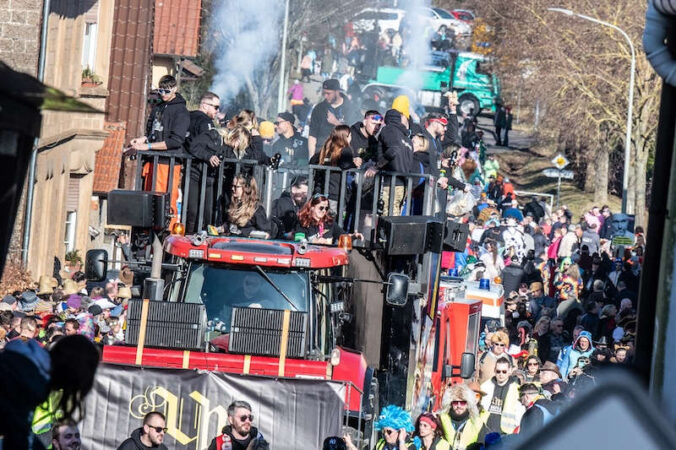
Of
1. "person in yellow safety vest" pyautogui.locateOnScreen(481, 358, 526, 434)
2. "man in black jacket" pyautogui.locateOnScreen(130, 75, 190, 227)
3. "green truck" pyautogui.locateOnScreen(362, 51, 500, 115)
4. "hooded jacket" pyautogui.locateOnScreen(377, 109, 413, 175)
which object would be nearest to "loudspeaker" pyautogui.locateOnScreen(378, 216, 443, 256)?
"hooded jacket" pyautogui.locateOnScreen(377, 109, 413, 175)

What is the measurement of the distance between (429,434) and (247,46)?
130ft

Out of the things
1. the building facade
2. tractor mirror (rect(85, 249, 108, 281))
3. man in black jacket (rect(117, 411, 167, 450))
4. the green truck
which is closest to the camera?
man in black jacket (rect(117, 411, 167, 450))

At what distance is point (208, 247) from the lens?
35.6 ft

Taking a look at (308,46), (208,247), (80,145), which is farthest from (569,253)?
(308,46)

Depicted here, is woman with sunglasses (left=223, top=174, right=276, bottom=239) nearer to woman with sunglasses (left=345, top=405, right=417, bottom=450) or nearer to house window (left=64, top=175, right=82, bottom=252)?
woman with sunglasses (left=345, top=405, right=417, bottom=450)

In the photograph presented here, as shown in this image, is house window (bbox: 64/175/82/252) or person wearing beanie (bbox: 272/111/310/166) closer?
person wearing beanie (bbox: 272/111/310/166)

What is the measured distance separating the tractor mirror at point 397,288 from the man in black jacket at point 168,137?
3047 mm

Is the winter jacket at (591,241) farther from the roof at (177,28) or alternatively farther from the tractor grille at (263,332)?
the tractor grille at (263,332)

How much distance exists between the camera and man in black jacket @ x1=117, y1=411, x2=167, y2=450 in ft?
30.7

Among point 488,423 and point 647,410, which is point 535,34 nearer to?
point 488,423

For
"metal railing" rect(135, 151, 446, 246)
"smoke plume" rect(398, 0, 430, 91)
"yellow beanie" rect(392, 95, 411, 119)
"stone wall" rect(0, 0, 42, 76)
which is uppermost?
"smoke plume" rect(398, 0, 430, 91)

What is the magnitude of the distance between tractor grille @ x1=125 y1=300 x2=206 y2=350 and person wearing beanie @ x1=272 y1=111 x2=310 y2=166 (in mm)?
8020

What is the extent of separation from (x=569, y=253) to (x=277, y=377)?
18649mm

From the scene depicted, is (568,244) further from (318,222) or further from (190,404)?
(190,404)
